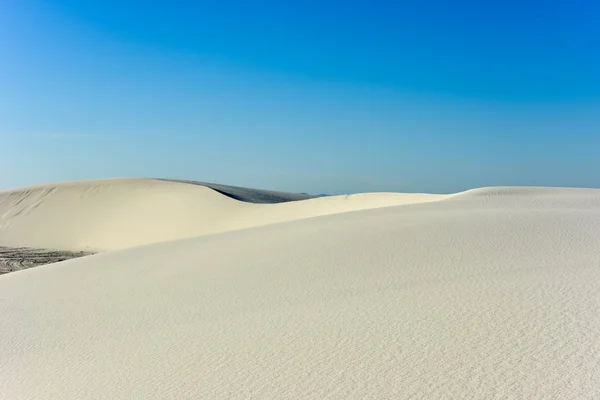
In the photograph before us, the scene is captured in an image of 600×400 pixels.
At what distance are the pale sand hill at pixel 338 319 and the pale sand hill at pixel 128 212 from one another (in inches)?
513

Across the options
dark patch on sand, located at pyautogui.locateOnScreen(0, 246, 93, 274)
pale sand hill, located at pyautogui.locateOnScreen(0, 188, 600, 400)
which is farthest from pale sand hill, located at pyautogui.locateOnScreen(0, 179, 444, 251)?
pale sand hill, located at pyautogui.locateOnScreen(0, 188, 600, 400)

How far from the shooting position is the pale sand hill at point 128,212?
23.2 m

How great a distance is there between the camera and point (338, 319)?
4.33 metres

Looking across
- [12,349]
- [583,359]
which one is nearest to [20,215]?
[12,349]

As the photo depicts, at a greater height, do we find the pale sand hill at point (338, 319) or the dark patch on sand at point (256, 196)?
the dark patch on sand at point (256, 196)

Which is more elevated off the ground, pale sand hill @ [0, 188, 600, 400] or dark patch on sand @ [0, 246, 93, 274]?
pale sand hill @ [0, 188, 600, 400]

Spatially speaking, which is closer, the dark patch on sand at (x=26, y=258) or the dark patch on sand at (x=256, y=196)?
the dark patch on sand at (x=26, y=258)

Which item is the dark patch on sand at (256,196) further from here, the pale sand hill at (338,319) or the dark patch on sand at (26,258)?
the pale sand hill at (338,319)

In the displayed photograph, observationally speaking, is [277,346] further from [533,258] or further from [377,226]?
[377,226]

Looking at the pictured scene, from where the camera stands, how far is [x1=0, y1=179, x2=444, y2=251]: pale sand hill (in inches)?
912

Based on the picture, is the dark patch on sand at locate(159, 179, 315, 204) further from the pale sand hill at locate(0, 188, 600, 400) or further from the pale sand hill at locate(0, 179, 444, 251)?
the pale sand hill at locate(0, 188, 600, 400)

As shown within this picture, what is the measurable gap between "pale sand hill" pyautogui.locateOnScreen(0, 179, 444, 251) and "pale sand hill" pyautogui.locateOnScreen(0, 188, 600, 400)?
13.0 m

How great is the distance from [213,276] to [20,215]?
26.8 metres

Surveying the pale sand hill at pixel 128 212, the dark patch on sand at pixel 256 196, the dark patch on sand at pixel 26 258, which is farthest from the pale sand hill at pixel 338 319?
the dark patch on sand at pixel 256 196
